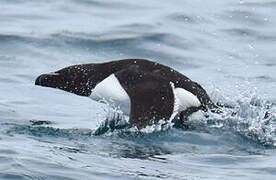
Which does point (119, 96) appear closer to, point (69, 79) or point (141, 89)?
point (141, 89)

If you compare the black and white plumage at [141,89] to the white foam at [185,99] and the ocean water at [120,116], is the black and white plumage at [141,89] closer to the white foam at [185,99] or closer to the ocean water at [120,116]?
the white foam at [185,99]

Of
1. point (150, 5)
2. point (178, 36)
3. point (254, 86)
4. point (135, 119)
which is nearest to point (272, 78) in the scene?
point (254, 86)

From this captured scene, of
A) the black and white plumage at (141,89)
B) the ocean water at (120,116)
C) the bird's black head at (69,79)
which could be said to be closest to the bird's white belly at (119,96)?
the black and white plumage at (141,89)

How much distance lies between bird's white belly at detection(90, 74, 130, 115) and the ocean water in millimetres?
121

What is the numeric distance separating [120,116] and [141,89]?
33 cm

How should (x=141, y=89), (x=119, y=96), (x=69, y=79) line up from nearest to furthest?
1. (x=141, y=89)
2. (x=119, y=96)
3. (x=69, y=79)

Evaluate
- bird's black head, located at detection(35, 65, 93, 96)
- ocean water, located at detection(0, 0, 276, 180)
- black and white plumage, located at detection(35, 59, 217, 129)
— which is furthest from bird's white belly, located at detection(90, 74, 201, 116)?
bird's black head, located at detection(35, 65, 93, 96)

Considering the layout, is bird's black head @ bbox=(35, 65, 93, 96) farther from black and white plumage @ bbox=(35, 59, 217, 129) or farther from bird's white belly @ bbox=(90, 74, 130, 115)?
bird's white belly @ bbox=(90, 74, 130, 115)

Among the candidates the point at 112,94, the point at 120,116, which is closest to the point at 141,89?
the point at 120,116

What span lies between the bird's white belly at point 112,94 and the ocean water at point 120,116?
0.40ft

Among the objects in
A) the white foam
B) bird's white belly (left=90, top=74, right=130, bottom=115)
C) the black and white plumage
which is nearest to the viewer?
the black and white plumage

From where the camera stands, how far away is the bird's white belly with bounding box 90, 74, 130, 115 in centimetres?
886

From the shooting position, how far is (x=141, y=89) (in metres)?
8.64

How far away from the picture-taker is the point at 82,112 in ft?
31.7
